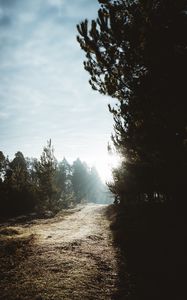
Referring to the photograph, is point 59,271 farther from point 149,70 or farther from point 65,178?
point 65,178

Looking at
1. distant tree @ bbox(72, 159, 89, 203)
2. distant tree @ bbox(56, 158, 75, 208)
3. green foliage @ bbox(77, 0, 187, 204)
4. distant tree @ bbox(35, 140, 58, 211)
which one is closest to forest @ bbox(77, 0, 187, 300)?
green foliage @ bbox(77, 0, 187, 204)

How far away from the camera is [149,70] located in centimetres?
847

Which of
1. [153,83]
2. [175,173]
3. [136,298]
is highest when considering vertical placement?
[153,83]

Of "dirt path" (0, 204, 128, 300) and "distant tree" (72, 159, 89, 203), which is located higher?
"distant tree" (72, 159, 89, 203)

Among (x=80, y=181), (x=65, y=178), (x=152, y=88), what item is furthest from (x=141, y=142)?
(x=65, y=178)

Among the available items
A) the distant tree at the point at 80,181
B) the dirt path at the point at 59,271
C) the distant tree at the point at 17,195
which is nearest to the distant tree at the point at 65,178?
the distant tree at the point at 80,181

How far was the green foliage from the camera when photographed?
807 cm

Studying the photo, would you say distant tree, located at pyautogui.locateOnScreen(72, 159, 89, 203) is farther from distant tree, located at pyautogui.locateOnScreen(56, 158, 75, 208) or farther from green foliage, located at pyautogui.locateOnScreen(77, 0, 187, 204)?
green foliage, located at pyautogui.locateOnScreen(77, 0, 187, 204)

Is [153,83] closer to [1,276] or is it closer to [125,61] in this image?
[125,61]

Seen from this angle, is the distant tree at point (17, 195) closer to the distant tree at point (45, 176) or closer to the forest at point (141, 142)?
→ the distant tree at point (45, 176)

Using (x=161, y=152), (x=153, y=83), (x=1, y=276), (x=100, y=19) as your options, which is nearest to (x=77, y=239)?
(x=1, y=276)

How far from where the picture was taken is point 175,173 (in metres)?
9.46

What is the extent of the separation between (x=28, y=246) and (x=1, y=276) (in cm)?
308

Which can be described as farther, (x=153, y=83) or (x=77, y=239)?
(x=77, y=239)
